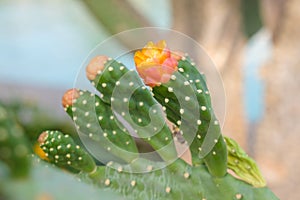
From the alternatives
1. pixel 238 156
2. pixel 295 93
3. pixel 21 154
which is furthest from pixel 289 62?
pixel 21 154

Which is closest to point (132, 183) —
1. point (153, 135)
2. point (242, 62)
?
point (153, 135)

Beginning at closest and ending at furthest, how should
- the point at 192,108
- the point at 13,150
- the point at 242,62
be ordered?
1. the point at 13,150
2. the point at 192,108
3. the point at 242,62

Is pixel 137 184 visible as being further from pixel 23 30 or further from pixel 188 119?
pixel 23 30

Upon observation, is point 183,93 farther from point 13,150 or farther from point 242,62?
point 242,62

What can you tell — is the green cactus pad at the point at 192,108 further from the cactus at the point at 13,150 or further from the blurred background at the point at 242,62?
the blurred background at the point at 242,62

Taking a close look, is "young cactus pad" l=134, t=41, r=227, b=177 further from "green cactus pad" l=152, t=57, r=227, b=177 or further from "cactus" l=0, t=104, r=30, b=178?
"cactus" l=0, t=104, r=30, b=178

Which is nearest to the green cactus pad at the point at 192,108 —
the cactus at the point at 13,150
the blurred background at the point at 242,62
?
Answer: the cactus at the point at 13,150

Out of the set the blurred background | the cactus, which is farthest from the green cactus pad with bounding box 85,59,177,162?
the blurred background
